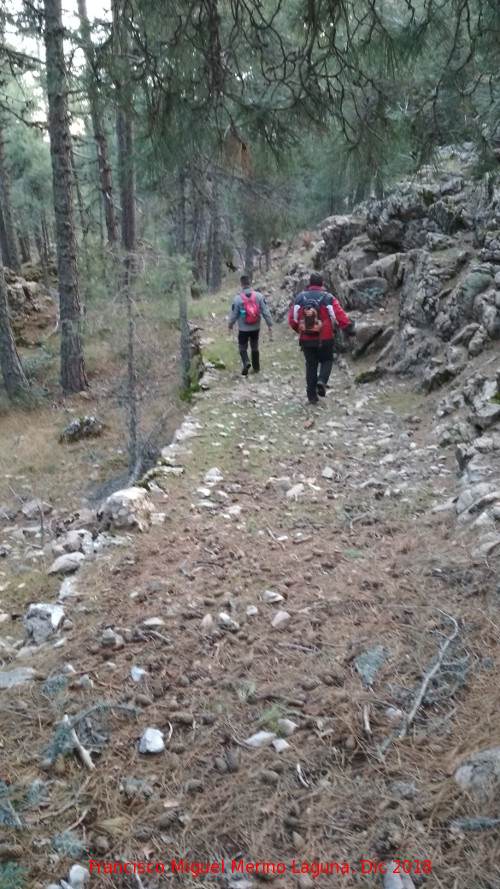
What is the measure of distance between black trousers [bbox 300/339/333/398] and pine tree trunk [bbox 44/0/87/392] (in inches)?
184

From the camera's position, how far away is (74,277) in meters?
11.8

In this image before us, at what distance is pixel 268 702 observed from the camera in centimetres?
294

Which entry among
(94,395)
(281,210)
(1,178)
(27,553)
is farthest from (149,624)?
(1,178)

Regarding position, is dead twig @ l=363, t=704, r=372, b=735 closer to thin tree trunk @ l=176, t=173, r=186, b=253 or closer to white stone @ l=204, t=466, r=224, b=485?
white stone @ l=204, t=466, r=224, b=485

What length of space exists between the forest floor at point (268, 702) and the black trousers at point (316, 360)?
12.1 feet

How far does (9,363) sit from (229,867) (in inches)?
487

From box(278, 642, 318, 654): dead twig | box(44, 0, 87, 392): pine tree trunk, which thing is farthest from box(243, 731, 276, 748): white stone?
box(44, 0, 87, 392): pine tree trunk

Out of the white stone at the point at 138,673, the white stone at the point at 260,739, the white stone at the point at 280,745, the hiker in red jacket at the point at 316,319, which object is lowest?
the white stone at the point at 138,673

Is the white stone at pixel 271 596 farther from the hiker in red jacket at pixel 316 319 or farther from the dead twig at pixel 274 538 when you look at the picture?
the hiker in red jacket at pixel 316 319

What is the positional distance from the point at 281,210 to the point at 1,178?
41.4ft

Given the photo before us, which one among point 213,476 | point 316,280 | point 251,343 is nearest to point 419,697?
point 213,476

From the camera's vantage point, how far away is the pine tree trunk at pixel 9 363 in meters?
12.6

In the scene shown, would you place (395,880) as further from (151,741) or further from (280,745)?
(151,741)

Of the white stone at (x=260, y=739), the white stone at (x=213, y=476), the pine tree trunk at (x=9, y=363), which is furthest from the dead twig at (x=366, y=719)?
the pine tree trunk at (x=9, y=363)
